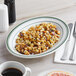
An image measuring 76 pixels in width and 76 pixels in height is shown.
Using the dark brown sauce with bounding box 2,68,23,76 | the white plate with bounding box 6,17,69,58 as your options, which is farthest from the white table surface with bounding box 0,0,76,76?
the dark brown sauce with bounding box 2,68,23,76

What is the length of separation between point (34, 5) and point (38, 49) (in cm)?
55

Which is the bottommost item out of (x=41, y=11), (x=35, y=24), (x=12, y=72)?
(x=12, y=72)

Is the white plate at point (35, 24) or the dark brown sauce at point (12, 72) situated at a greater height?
the white plate at point (35, 24)

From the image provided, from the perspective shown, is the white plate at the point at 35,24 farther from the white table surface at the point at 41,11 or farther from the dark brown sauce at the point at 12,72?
the dark brown sauce at the point at 12,72

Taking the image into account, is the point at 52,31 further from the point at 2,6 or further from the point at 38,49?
the point at 2,6

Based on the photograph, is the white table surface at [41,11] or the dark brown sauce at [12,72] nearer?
the dark brown sauce at [12,72]

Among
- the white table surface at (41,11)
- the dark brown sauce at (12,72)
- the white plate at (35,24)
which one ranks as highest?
the white table surface at (41,11)

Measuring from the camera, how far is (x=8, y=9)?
1635 mm

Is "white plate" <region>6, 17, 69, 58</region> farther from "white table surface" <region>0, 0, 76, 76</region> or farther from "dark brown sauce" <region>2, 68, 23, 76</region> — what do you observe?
"dark brown sauce" <region>2, 68, 23, 76</region>

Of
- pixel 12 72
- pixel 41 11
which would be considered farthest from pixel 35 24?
pixel 12 72

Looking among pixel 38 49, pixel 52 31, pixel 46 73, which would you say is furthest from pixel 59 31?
pixel 46 73

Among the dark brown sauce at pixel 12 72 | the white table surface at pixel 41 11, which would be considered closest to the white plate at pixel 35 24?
the white table surface at pixel 41 11

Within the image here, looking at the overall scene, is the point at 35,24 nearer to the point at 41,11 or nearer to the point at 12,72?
the point at 41,11

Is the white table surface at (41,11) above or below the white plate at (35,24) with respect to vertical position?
above
